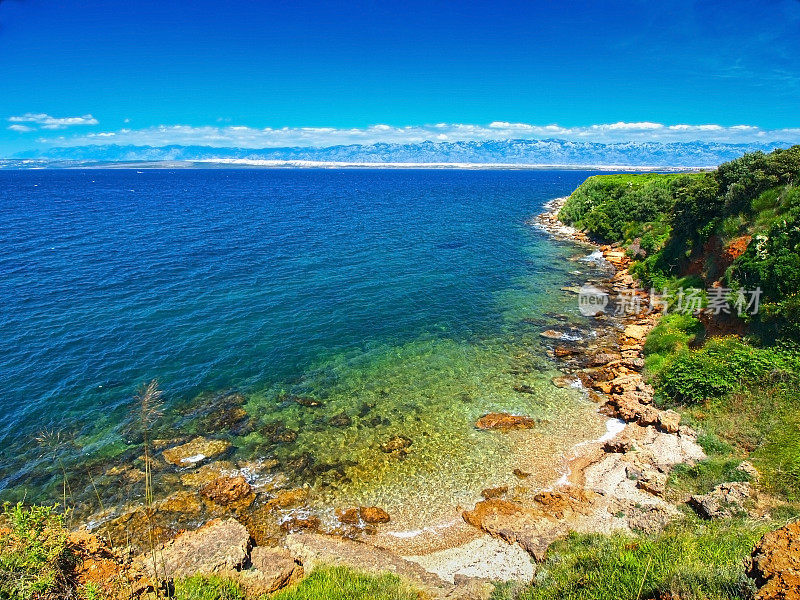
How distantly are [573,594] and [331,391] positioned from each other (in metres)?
19.3

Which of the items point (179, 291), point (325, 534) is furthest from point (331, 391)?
point (179, 291)

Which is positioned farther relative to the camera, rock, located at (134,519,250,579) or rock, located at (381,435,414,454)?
rock, located at (381,435,414,454)

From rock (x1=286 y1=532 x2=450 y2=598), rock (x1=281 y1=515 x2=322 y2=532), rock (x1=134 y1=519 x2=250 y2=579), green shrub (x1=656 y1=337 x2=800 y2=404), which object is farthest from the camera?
green shrub (x1=656 y1=337 x2=800 y2=404)

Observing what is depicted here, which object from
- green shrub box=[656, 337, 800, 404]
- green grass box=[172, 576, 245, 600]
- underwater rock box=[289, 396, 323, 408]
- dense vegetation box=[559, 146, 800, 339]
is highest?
dense vegetation box=[559, 146, 800, 339]

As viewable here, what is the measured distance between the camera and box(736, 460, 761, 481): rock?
53.3 ft

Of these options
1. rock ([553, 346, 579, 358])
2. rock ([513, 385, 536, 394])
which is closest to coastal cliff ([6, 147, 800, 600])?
rock ([553, 346, 579, 358])

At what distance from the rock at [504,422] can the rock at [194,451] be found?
14.2 m

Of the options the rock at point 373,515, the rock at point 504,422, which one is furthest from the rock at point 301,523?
the rock at point 504,422

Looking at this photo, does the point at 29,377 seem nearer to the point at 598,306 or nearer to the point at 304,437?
the point at 304,437

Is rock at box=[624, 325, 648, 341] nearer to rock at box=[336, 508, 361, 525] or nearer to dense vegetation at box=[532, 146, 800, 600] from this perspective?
dense vegetation at box=[532, 146, 800, 600]

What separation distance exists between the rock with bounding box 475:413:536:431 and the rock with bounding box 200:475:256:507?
41.1 ft

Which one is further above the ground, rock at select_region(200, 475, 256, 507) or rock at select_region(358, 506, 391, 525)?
rock at select_region(200, 475, 256, 507)

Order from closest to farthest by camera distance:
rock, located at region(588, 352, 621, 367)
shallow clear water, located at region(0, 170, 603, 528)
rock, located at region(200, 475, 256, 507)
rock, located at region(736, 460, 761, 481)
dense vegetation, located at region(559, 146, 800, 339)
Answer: rock, located at region(736, 460, 761, 481)
rock, located at region(200, 475, 256, 507)
shallow clear water, located at region(0, 170, 603, 528)
dense vegetation, located at region(559, 146, 800, 339)
rock, located at region(588, 352, 621, 367)

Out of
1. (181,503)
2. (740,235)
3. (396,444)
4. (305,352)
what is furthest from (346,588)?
(740,235)
